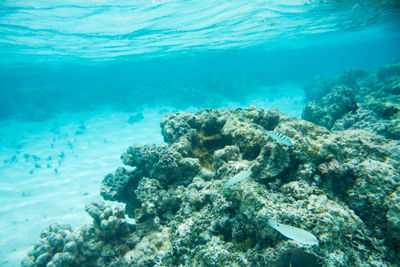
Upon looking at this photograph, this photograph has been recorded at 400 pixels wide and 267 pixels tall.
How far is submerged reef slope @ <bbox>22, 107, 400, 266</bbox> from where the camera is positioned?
273cm

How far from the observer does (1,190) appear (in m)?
12.6

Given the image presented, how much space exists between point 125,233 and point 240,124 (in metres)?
4.15

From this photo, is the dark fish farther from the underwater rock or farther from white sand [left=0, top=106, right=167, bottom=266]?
white sand [left=0, top=106, right=167, bottom=266]

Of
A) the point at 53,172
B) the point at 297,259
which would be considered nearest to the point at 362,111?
the point at 297,259

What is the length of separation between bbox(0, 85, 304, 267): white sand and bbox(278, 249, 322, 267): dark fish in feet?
31.3

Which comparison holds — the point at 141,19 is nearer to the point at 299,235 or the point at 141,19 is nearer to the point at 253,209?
the point at 253,209

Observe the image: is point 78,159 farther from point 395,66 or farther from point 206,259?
point 395,66

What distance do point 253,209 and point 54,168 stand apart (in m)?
17.2

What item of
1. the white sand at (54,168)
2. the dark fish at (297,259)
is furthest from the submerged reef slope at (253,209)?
the white sand at (54,168)

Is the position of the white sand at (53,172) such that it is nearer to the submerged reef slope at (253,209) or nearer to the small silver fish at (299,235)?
the submerged reef slope at (253,209)

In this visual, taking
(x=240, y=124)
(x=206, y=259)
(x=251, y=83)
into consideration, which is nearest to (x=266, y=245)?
(x=206, y=259)

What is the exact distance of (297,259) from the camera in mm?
2150

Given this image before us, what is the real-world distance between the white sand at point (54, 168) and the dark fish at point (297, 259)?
955 cm

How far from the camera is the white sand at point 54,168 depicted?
929 centimetres
